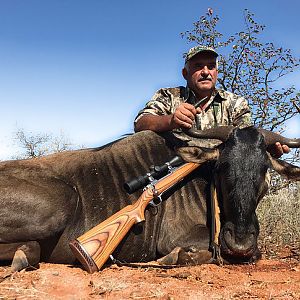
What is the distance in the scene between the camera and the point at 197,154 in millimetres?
5219

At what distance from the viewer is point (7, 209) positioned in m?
4.58

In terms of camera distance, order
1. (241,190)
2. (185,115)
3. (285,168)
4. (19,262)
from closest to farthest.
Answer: (19,262) → (241,190) → (185,115) → (285,168)

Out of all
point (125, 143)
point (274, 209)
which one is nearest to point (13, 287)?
point (125, 143)

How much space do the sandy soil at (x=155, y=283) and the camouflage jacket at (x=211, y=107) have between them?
2.54 meters

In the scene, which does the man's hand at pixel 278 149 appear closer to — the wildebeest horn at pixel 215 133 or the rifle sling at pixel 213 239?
the wildebeest horn at pixel 215 133

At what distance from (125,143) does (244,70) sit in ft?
18.3

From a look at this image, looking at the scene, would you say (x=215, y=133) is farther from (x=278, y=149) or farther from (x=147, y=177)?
(x=147, y=177)

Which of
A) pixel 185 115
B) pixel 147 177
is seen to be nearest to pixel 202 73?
pixel 185 115

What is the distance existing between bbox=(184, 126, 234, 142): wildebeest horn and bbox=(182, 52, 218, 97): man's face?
1522 mm

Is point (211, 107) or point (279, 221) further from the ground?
point (211, 107)

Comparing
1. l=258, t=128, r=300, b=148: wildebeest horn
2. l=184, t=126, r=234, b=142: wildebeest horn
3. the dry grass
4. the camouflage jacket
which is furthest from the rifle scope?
the dry grass

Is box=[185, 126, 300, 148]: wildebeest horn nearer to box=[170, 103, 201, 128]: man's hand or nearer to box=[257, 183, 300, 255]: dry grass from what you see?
box=[170, 103, 201, 128]: man's hand

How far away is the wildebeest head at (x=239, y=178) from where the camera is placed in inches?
183

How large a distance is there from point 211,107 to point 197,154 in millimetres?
1675
